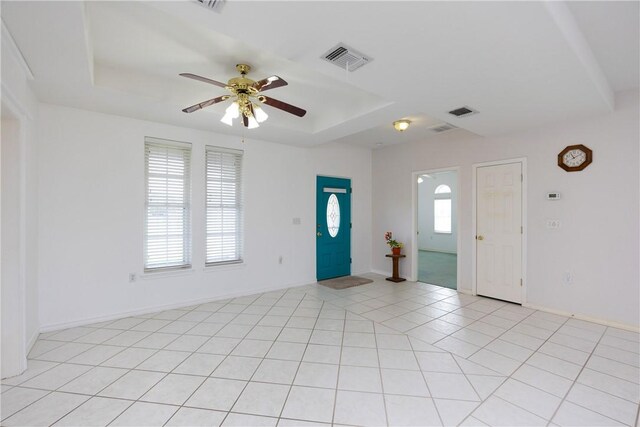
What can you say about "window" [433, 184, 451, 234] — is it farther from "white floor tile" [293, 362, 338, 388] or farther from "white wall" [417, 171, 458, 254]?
"white floor tile" [293, 362, 338, 388]

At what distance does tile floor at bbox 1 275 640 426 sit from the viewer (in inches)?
74.9

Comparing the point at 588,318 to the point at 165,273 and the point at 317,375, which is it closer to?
the point at 317,375

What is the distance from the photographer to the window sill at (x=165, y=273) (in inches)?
150

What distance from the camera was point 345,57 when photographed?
2.25 metres

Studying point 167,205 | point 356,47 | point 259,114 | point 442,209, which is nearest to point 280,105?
point 259,114

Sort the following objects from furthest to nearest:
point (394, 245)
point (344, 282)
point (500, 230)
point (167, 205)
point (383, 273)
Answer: point (383, 273) → point (394, 245) → point (344, 282) → point (500, 230) → point (167, 205)

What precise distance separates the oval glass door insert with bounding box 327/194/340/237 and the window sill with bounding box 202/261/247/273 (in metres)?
1.95

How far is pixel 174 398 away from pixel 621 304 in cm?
484

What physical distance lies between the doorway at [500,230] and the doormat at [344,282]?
2.01 metres

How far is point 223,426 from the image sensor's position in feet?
5.88

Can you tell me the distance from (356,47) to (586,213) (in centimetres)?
371

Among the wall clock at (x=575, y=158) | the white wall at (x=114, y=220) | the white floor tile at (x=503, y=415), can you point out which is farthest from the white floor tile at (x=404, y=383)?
the wall clock at (x=575, y=158)

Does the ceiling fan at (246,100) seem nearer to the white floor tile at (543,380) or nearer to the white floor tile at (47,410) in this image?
the white floor tile at (47,410)

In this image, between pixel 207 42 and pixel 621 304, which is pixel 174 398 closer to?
pixel 207 42
